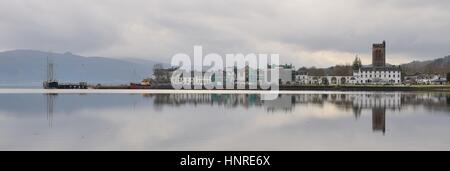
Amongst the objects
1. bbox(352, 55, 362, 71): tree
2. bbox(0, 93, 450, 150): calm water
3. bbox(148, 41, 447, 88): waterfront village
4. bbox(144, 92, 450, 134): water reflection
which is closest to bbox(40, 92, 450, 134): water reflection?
bbox(144, 92, 450, 134): water reflection

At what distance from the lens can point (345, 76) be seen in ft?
460

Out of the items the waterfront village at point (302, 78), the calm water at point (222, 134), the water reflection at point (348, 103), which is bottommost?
the calm water at point (222, 134)

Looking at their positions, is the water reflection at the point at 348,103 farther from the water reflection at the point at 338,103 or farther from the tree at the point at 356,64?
the tree at the point at 356,64

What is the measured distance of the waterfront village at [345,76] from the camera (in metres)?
129

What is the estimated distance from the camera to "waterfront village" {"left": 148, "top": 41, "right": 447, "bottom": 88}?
5094 inches

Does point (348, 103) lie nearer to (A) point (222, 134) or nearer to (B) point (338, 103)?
(B) point (338, 103)

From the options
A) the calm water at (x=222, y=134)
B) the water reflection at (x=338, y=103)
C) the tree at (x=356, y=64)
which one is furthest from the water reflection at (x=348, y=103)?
the tree at (x=356, y=64)

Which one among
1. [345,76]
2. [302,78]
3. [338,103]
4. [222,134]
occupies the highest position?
[345,76]

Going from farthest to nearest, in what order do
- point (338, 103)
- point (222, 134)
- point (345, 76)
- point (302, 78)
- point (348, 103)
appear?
1. point (302, 78)
2. point (345, 76)
3. point (348, 103)
4. point (338, 103)
5. point (222, 134)

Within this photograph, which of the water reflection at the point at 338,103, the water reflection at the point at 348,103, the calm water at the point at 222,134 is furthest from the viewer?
the water reflection at the point at 348,103

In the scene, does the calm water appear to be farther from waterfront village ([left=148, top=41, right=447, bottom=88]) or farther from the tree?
the tree

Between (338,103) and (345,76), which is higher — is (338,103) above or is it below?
below

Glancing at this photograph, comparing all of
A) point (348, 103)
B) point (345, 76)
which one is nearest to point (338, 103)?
point (348, 103)

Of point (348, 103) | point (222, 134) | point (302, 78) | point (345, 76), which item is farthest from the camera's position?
point (302, 78)
